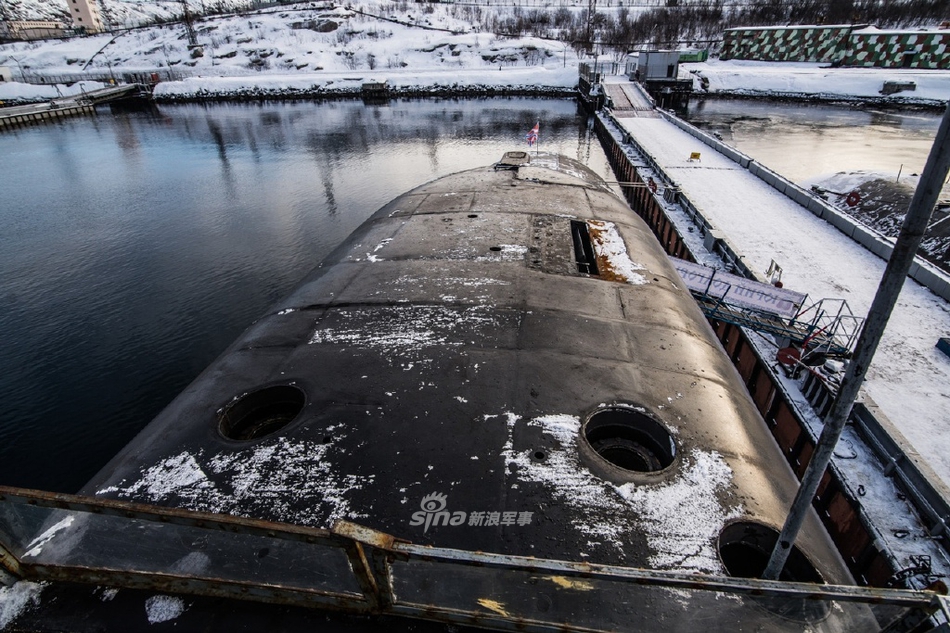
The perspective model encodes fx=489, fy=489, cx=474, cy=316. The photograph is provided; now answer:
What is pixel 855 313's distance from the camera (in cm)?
1463

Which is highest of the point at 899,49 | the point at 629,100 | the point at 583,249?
the point at 899,49

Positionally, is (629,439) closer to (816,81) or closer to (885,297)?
(885,297)

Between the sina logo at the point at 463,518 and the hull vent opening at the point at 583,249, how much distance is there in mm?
6775

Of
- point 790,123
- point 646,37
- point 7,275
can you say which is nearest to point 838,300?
point 7,275

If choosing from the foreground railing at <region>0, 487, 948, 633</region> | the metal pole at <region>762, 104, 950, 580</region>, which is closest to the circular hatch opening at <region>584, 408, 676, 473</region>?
the foreground railing at <region>0, 487, 948, 633</region>

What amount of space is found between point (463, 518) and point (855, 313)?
49.7 ft

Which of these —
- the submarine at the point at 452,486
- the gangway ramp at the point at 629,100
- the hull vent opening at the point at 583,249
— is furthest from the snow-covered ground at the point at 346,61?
the submarine at the point at 452,486

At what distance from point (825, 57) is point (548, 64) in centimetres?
4474

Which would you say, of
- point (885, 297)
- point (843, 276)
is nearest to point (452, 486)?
point (885, 297)

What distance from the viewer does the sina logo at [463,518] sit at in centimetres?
494

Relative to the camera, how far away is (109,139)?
50594 mm

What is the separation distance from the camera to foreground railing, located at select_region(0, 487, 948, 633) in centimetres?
298

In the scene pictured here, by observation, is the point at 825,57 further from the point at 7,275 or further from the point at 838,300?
the point at 7,275

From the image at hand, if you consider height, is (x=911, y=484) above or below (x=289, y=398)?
below
